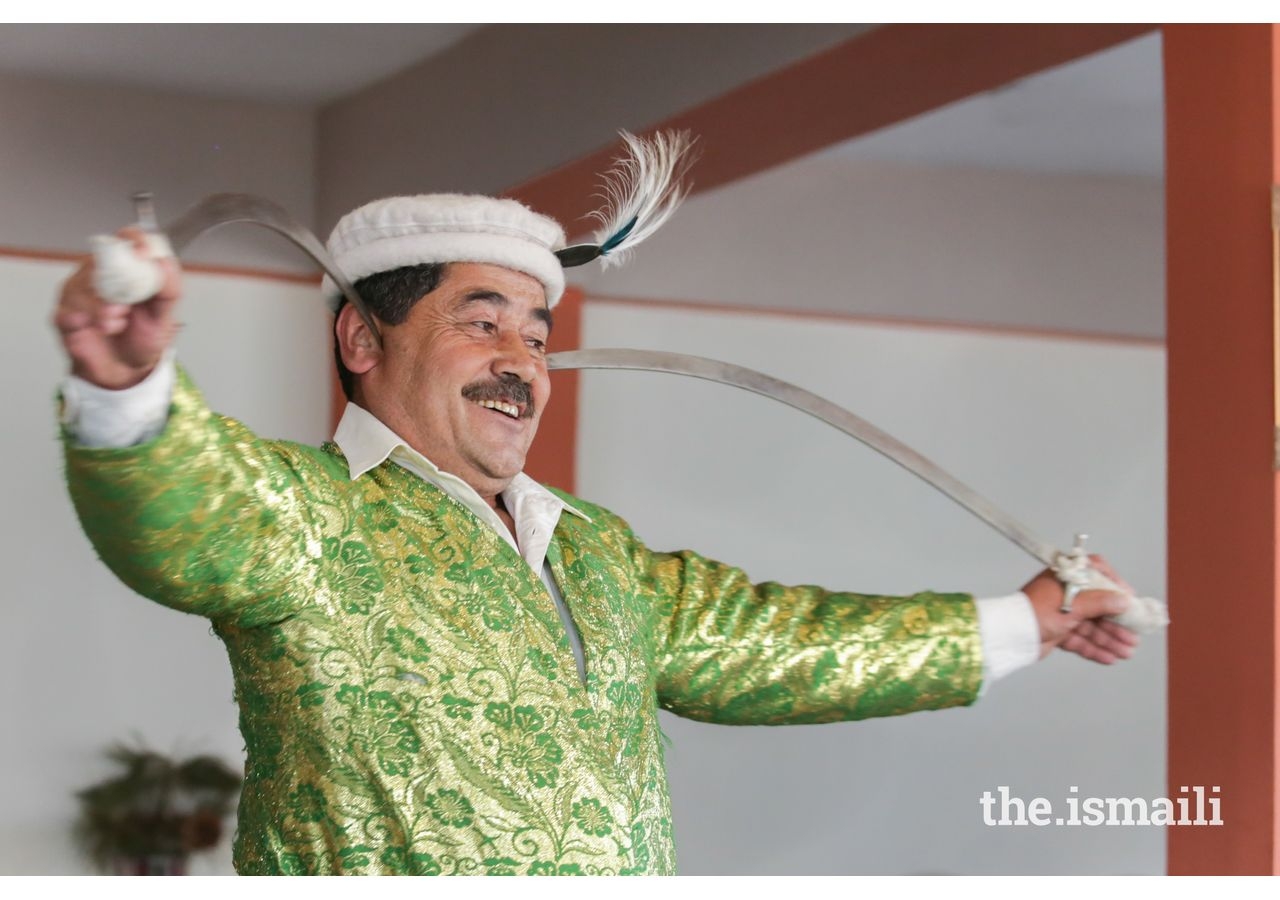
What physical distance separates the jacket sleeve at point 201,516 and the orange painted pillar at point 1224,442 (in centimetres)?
124

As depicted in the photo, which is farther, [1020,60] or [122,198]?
[122,198]

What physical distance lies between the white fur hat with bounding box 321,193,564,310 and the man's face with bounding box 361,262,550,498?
0.02 metres

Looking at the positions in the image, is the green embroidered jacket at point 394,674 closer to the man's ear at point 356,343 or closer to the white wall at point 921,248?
the man's ear at point 356,343

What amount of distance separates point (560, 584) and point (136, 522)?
504mm

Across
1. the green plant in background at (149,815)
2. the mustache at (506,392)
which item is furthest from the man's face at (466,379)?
the green plant in background at (149,815)

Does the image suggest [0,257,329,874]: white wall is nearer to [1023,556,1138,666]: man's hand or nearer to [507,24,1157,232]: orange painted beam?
[507,24,1157,232]: orange painted beam

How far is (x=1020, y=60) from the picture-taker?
273 centimetres

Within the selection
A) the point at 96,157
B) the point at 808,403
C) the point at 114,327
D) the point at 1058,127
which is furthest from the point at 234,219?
the point at 1058,127

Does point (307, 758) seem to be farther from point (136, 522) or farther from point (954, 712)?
point (954, 712)

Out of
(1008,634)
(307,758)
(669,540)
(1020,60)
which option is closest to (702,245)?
(669,540)

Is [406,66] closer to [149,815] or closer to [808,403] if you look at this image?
[149,815]

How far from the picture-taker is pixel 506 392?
1718 millimetres

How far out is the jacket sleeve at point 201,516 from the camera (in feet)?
4.42

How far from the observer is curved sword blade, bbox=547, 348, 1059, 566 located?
1921 mm
